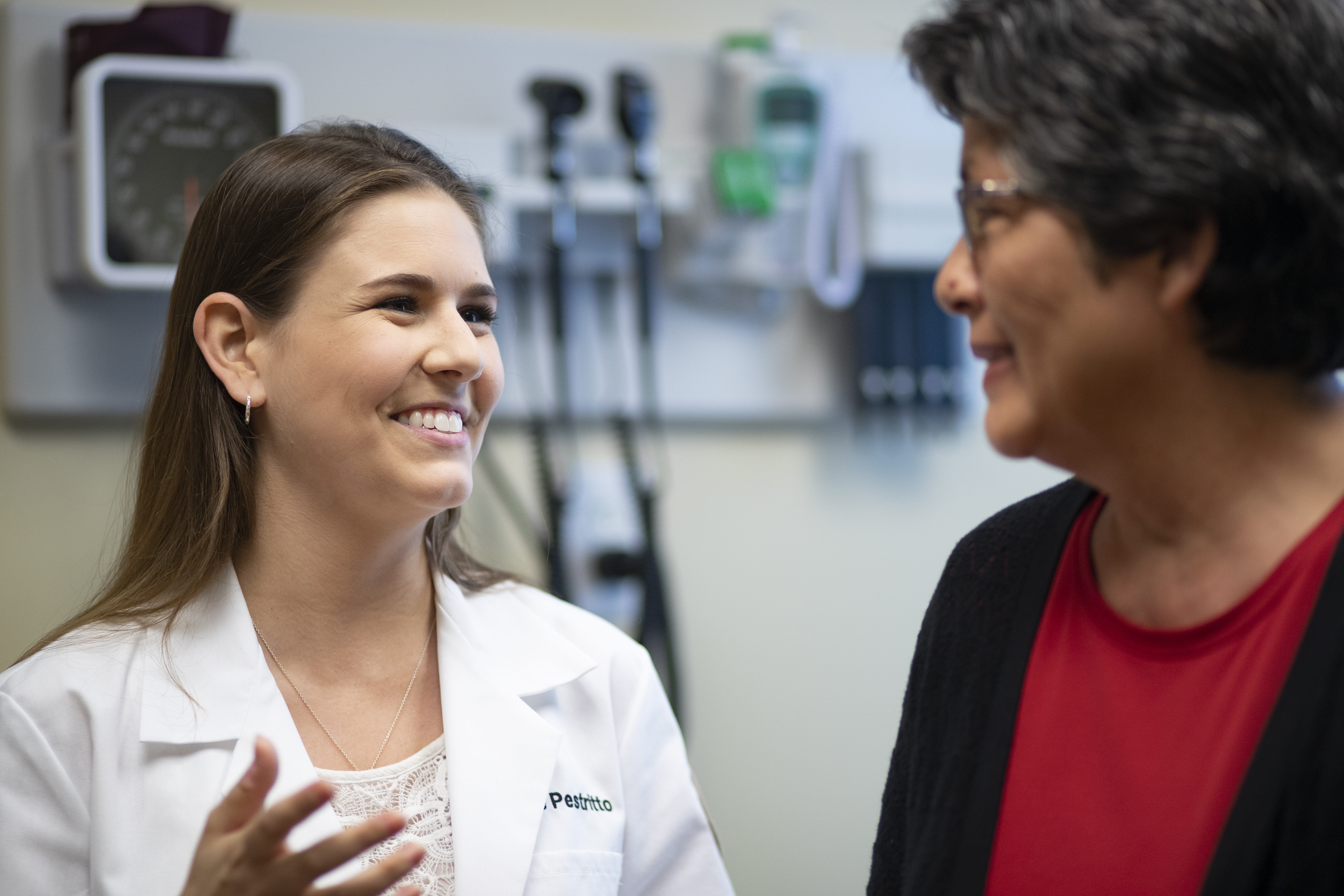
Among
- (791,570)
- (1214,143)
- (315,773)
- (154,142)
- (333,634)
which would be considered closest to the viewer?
(1214,143)

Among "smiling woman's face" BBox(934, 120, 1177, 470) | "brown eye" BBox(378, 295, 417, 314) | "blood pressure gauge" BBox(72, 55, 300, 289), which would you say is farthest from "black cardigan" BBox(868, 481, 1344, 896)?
"blood pressure gauge" BBox(72, 55, 300, 289)

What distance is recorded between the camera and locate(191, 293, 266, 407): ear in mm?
1228

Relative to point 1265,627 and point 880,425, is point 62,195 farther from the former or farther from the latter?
point 1265,627

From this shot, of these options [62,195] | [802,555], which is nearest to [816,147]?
[802,555]

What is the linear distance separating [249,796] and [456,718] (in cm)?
35

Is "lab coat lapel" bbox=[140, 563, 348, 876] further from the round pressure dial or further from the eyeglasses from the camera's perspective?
the eyeglasses

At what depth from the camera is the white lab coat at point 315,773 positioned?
108 cm

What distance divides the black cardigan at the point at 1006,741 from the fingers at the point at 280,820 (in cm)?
44

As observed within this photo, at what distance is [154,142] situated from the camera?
157 centimetres

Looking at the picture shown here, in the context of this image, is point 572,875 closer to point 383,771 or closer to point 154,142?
point 383,771

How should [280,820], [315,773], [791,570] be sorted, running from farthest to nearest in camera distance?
[791,570] → [315,773] → [280,820]

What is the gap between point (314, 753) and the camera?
117 centimetres

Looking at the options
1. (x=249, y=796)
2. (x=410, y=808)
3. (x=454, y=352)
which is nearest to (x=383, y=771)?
(x=410, y=808)

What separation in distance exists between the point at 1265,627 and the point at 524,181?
1.27 metres
